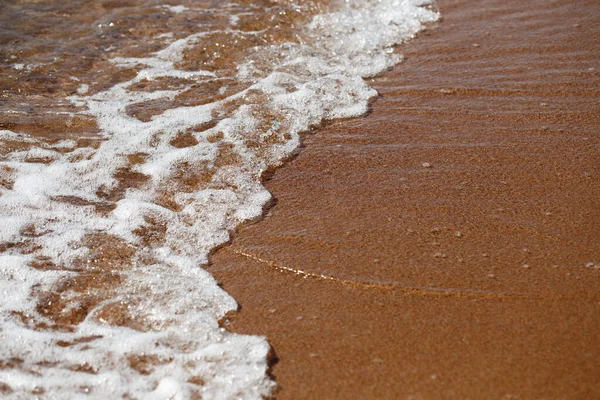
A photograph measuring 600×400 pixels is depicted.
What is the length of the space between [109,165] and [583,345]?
2.48m

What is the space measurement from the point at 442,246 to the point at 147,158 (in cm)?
172

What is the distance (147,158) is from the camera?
3.65m

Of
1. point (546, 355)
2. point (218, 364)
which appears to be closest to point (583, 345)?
point (546, 355)

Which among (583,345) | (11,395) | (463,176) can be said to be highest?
(463,176)

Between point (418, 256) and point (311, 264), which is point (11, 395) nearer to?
point (311, 264)

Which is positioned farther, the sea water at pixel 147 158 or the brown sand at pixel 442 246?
the sea water at pixel 147 158

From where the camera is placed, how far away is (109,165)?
3.58m

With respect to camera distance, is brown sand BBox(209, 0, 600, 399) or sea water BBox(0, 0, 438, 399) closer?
brown sand BBox(209, 0, 600, 399)

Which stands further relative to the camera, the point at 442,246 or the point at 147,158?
the point at 147,158

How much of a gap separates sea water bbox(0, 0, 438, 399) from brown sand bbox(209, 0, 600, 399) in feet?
0.60

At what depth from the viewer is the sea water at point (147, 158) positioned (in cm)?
234

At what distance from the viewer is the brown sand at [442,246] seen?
222 centimetres

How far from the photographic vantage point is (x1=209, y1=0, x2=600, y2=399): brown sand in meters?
2.22

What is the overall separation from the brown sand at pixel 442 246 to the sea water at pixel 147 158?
184 millimetres
